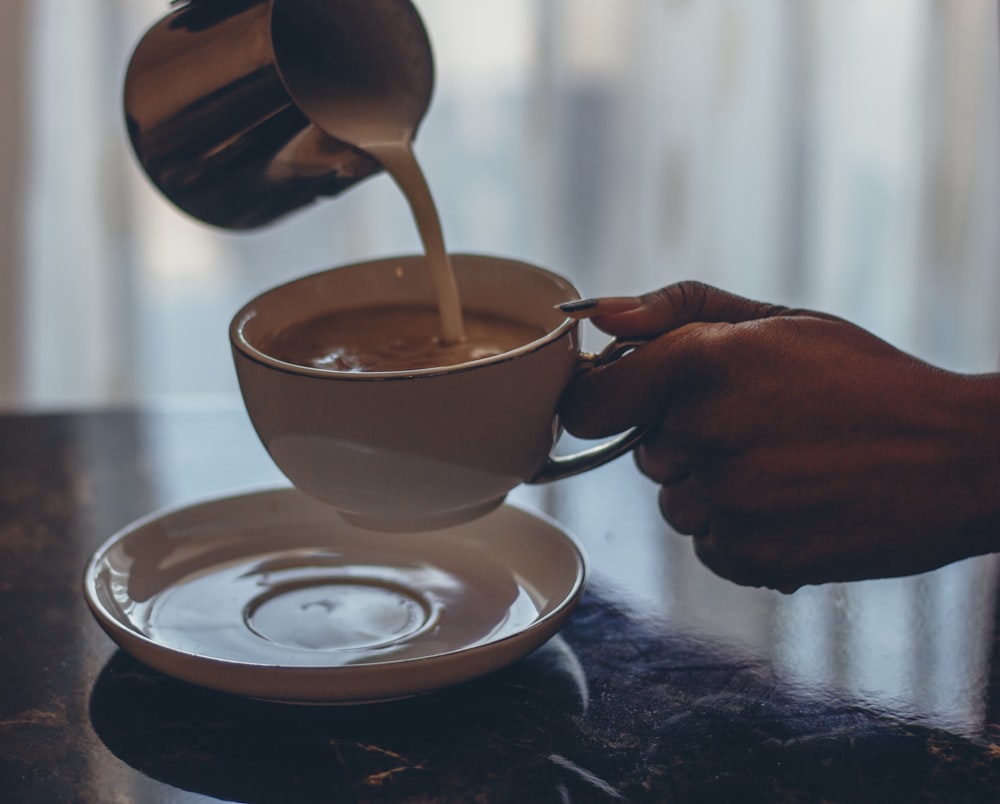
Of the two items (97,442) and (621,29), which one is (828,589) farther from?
(621,29)

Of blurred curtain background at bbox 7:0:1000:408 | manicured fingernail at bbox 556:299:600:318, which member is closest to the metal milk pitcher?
manicured fingernail at bbox 556:299:600:318

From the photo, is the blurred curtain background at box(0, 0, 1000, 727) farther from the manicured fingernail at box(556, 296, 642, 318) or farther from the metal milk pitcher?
the manicured fingernail at box(556, 296, 642, 318)

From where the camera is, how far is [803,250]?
7.52ft

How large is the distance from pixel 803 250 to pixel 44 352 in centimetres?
138

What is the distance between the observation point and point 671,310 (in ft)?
2.57

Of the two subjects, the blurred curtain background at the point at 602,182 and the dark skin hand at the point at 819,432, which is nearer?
the dark skin hand at the point at 819,432

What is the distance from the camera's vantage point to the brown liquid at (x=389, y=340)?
79 cm

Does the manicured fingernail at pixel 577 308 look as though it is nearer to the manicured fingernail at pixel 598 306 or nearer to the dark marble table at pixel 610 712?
the manicured fingernail at pixel 598 306

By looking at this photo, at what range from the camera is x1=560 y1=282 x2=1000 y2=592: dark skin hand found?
29.0 inches

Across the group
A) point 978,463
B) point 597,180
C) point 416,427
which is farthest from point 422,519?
point 597,180

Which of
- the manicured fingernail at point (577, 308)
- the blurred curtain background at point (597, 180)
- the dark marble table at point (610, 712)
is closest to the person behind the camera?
the dark marble table at point (610, 712)

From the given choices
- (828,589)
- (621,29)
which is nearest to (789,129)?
(621,29)

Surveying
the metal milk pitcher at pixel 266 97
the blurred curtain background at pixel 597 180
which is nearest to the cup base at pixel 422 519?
the metal milk pitcher at pixel 266 97

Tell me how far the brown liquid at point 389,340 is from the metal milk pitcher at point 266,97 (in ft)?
0.31
